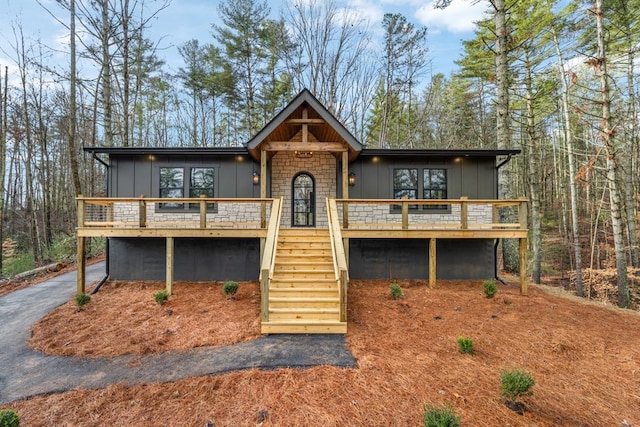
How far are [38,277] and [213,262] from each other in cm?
672

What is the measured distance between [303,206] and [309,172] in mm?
2400

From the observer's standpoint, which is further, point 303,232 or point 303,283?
point 303,232

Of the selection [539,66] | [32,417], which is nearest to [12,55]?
[32,417]

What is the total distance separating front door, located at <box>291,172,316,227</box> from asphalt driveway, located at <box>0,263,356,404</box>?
17.0ft

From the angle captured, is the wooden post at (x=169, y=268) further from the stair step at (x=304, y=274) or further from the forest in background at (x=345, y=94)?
the forest in background at (x=345, y=94)

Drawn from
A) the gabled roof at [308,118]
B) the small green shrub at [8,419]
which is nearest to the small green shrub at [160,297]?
the small green shrub at [8,419]

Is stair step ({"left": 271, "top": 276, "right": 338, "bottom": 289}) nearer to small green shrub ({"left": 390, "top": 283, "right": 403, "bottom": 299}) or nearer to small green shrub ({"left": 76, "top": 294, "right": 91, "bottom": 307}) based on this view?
small green shrub ({"left": 390, "top": 283, "right": 403, "bottom": 299})

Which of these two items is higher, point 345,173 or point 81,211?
point 345,173

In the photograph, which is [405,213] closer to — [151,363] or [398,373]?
[398,373]

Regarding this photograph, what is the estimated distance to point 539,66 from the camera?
11.6 metres

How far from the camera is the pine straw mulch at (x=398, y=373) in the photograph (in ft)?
9.58

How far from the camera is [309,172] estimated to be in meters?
9.30

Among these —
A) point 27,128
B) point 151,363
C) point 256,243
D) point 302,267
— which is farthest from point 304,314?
point 27,128

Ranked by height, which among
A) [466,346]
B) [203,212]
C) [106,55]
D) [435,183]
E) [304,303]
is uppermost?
[106,55]
